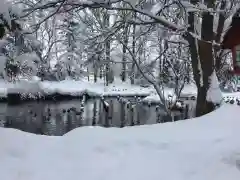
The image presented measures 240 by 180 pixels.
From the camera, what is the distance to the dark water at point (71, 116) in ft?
53.7

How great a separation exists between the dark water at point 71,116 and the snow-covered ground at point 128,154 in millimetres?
9976

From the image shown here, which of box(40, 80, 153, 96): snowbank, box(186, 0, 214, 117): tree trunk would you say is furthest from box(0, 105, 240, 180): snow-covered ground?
box(40, 80, 153, 96): snowbank

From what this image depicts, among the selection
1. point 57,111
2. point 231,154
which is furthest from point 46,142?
point 57,111

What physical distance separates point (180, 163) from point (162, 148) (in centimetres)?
49

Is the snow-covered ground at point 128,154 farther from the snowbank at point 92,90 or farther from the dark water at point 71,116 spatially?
the snowbank at point 92,90

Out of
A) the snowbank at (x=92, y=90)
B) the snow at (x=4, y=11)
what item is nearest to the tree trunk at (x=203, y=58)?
the snow at (x=4, y=11)

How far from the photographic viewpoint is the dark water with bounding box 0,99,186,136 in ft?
53.7

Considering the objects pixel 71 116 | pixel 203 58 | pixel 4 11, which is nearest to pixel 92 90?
pixel 71 116

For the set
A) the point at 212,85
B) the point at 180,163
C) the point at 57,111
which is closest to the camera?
the point at 180,163

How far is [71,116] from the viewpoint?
18.6 m

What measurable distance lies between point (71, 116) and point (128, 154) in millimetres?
14296

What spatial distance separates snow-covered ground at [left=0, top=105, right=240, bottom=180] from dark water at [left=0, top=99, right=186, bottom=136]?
393 inches

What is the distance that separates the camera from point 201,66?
25.0ft

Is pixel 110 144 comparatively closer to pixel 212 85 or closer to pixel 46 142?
pixel 46 142
